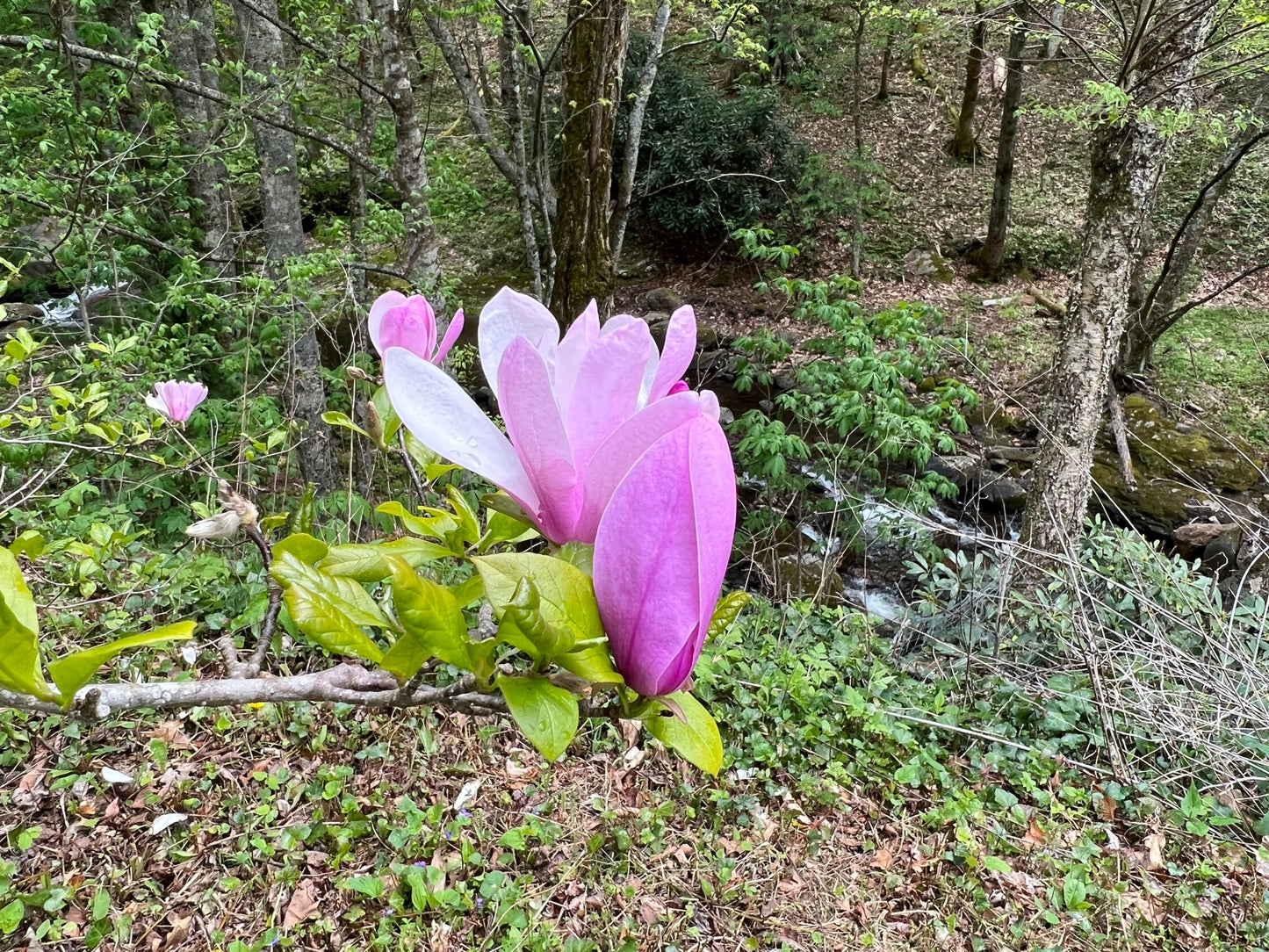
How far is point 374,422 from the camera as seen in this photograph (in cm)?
71

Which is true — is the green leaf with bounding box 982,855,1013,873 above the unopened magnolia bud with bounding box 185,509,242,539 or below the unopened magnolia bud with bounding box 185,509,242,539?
below

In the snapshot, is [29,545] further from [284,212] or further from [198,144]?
[198,144]

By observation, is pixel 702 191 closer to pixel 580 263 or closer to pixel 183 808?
pixel 580 263

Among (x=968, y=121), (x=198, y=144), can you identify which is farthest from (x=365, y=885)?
(x=968, y=121)

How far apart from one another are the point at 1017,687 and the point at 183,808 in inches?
118

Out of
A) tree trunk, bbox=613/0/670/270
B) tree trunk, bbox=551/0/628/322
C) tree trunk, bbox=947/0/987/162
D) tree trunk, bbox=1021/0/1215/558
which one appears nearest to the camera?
tree trunk, bbox=1021/0/1215/558

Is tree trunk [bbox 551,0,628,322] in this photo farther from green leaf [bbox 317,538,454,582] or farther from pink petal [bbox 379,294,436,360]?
green leaf [bbox 317,538,454,582]

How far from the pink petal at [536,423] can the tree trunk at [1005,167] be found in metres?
9.70

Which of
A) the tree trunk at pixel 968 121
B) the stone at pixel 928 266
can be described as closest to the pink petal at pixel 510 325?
the stone at pixel 928 266

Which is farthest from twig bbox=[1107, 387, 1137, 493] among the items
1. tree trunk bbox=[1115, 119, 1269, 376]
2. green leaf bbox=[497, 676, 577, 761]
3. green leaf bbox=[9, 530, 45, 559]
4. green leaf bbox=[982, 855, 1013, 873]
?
green leaf bbox=[9, 530, 45, 559]

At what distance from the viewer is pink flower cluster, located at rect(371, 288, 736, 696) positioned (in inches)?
16.9

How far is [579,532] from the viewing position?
0.54 metres

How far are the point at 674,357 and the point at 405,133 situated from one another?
400cm

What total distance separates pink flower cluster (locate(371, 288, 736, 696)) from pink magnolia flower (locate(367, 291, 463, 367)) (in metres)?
0.13
